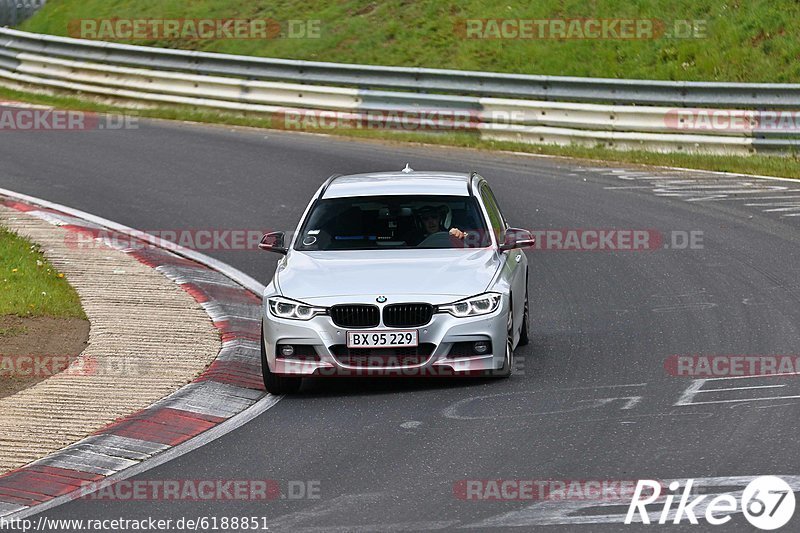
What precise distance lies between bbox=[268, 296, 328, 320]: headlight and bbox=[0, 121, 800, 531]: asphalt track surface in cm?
61

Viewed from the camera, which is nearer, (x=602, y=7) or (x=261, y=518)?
(x=261, y=518)

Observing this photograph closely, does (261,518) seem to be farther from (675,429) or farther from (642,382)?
(642,382)

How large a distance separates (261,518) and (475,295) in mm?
3364

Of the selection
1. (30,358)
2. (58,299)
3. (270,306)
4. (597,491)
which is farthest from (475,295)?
(58,299)

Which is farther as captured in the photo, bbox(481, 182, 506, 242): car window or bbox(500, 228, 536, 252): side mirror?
bbox(481, 182, 506, 242): car window

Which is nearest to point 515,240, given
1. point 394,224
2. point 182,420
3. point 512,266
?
point 512,266

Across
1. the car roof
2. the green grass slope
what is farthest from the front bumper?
the green grass slope

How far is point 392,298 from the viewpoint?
390 inches

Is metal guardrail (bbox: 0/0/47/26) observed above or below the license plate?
above

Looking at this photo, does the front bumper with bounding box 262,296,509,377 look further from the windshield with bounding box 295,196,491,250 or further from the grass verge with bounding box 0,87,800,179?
the grass verge with bounding box 0,87,800,179

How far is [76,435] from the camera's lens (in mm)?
8961

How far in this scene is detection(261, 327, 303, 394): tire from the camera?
10094 millimetres

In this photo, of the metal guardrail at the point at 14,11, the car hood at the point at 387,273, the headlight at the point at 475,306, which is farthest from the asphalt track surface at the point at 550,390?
the metal guardrail at the point at 14,11

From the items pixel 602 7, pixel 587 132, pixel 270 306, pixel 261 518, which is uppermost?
pixel 602 7
